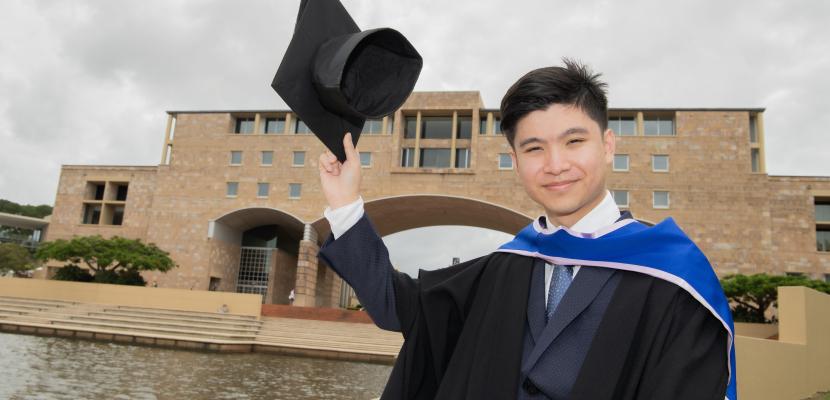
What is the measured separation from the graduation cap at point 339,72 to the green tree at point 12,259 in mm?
49941

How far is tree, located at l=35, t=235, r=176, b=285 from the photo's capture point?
3027cm

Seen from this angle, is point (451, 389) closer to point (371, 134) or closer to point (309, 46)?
point (309, 46)

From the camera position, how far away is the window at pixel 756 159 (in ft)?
104

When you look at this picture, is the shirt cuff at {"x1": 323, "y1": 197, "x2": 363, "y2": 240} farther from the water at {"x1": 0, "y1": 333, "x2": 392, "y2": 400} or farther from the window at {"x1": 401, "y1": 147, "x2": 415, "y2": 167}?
the window at {"x1": 401, "y1": 147, "x2": 415, "y2": 167}

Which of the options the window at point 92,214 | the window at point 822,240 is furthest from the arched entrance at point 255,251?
the window at point 822,240

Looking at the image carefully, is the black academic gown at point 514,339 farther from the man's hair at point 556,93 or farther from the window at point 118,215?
the window at point 118,215

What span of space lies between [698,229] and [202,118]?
99.0 ft

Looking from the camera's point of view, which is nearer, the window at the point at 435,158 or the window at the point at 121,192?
the window at the point at 435,158

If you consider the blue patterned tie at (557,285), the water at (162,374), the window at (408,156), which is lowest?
the water at (162,374)

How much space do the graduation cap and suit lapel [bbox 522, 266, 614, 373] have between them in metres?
0.85

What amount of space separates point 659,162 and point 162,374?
92.0ft

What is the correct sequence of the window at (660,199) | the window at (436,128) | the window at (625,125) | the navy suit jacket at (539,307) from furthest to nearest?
the window at (436,128) → the window at (625,125) → the window at (660,199) → the navy suit jacket at (539,307)

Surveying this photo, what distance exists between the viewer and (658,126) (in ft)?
106

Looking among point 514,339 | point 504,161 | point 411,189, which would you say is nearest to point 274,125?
point 411,189
